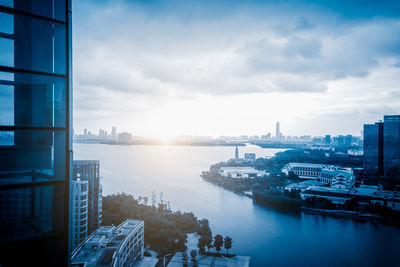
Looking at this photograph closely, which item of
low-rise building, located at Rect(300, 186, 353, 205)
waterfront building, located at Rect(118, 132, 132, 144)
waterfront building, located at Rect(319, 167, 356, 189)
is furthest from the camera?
waterfront building, located at Rect(118, 132, 132, 144)

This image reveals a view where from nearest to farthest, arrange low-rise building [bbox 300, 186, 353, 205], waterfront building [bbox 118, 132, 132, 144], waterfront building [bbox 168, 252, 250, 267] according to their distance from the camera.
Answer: waterfront building [bbox 168, 252, 250, 267], low-rise building [bbox 300, 186, 353, 205], waterfront building [bbox 118, 132, 132, 144]

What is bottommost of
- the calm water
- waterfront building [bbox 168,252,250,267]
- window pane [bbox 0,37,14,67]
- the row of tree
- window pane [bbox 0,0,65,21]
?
the calm water

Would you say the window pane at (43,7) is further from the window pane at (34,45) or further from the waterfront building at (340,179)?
the waterfront building at (340,179)

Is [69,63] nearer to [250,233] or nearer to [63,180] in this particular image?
[63,180]

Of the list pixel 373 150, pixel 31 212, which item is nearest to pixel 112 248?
pixel 31 212

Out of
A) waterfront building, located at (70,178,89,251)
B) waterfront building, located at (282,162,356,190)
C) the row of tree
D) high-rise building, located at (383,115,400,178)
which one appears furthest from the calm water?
high-rise building, located at (383,115,400,178)

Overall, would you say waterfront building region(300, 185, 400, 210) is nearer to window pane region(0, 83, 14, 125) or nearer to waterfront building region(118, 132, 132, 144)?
window pane region(0, 83, 14, 125)

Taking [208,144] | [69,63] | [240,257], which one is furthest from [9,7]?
[208,144]

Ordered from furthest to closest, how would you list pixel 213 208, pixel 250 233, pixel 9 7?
pixel 213 208 < pixel 250 233 < pixel 9 7

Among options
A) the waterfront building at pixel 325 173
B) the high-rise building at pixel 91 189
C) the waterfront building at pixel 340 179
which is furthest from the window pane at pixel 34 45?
the waterfront building at pixel 340 179
